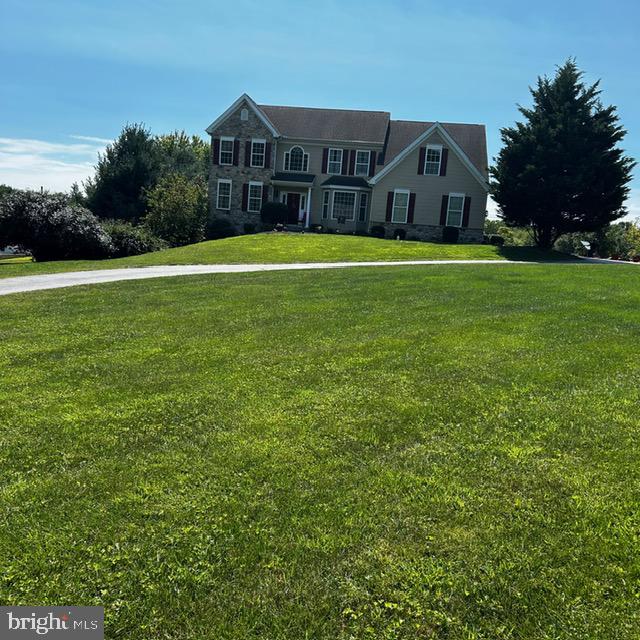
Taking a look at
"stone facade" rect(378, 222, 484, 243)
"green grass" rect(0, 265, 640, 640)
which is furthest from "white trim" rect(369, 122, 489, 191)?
"green grass" rect(0, 265, 640, 640)

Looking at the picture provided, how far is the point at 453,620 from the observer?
2.55 m

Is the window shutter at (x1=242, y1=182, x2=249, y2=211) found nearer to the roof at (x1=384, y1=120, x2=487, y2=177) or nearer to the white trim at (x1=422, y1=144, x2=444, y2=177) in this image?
the roof at (x1=384, y1=120, x2=487, y2=177)

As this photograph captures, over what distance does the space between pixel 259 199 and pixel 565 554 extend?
3632 cm

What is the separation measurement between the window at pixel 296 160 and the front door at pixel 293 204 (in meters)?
1.86

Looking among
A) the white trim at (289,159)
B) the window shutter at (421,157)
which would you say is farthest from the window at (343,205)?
the window shutter at (421,157)

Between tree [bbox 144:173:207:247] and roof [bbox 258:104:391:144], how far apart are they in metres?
9.31

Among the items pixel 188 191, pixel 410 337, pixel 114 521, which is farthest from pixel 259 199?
pixel 114 521

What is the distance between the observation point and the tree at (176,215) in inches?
1259

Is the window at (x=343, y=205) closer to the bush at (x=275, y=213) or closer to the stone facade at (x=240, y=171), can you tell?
the bush at (x=275, y=213)

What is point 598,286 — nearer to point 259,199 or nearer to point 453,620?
point 453,620

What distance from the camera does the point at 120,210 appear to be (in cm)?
4269

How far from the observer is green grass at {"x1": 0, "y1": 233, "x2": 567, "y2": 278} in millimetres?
20125

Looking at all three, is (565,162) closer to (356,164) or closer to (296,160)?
(356,164)

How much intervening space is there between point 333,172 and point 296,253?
1589cm
